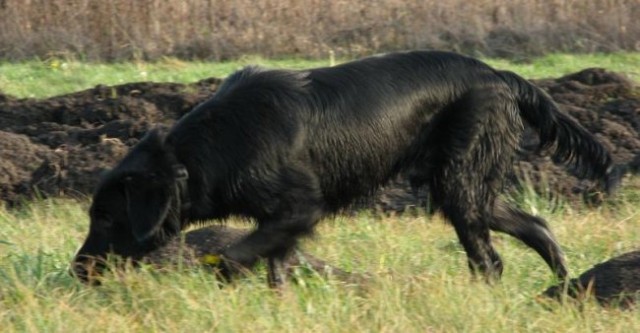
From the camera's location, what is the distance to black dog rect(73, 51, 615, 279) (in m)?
6.17

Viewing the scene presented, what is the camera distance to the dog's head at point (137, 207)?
6.11m

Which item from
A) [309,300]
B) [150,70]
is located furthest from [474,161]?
[150,70]

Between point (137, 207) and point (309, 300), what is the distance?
1.06m

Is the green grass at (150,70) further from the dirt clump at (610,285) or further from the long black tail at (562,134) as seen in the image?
the dirt clump at (610,285)

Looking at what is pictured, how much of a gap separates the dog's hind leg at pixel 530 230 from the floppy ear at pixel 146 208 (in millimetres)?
1961

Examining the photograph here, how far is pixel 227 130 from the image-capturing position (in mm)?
6250

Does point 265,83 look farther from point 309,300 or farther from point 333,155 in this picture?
point 309,300

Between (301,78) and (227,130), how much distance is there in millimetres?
553

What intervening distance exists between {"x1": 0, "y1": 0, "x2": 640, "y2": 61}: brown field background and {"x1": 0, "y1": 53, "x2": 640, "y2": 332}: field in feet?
27.2

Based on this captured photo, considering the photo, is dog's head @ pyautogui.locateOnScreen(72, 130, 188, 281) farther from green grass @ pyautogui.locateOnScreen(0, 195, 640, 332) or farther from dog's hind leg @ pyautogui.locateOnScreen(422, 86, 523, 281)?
dog's hind leg @ pyautogui.locateOnScreen(422, 86, 523, 281)

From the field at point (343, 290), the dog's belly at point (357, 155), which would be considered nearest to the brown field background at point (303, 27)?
the field at point (343, 290)

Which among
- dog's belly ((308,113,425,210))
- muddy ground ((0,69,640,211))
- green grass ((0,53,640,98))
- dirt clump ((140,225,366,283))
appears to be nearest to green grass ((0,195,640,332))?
dirt clump ((140,225,366,283))

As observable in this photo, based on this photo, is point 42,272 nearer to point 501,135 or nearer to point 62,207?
point 62,207

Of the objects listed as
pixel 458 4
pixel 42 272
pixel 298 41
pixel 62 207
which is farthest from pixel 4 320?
pixel 458 4
